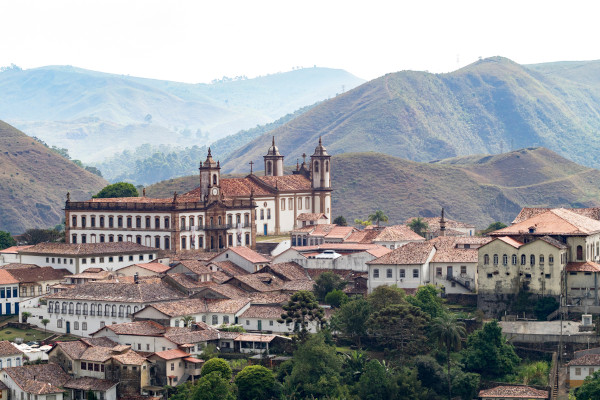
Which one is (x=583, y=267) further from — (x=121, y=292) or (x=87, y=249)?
(x=87, y=249)

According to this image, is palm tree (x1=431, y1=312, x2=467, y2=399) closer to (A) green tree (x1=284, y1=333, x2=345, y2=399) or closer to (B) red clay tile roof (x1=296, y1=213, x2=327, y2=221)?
(A) green tree (x1=284, y1=333, x2=345, y2=399)

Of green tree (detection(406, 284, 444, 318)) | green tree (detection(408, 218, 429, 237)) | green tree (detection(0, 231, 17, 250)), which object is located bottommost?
green tree (detection(406, 284, 444, 318))

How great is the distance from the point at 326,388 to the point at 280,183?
61.3 meters

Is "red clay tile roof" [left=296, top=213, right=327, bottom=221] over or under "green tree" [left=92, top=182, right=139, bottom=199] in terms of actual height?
under

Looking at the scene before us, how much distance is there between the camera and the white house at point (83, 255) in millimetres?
102812

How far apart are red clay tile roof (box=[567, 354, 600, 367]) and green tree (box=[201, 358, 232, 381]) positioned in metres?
21.3

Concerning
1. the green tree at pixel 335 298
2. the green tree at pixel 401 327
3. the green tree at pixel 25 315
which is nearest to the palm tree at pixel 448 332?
the green tree at pixel 401 327

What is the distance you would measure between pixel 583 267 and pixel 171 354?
29.2 m

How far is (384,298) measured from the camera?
8225 centimetres

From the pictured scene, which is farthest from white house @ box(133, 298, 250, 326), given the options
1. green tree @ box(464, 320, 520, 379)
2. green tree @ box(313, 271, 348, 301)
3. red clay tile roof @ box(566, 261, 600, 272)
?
red clay tile roof @ box(566, 261, 600, 272)

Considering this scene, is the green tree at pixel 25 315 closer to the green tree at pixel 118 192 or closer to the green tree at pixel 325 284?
the green tree at pixel 325 284

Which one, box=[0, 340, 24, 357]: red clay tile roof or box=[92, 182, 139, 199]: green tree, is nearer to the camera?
box=[0, 340, 24, 357]: red clay tile roof

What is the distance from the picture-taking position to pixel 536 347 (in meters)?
77.6

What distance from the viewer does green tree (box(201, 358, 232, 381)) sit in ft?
246
